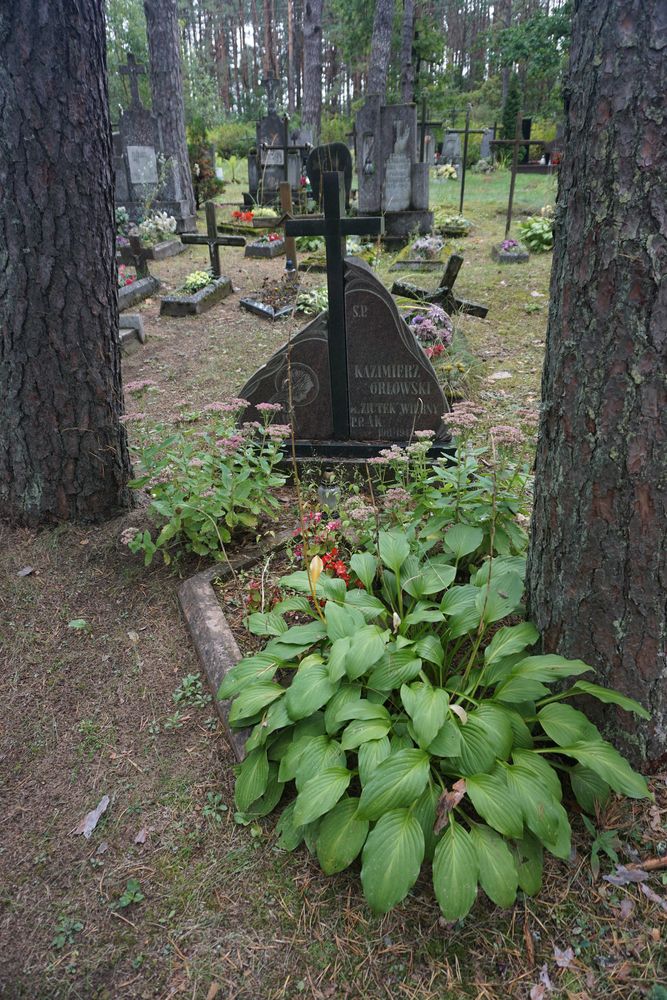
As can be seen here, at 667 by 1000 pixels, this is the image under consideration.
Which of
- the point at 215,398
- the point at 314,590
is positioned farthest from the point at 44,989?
the point at 215,398

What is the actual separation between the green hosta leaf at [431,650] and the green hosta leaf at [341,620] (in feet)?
0.77

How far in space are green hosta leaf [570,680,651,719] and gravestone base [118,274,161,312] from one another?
27.1ft

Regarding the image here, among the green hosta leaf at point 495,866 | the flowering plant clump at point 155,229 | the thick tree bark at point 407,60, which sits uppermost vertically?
the thick tree bark at point 407,60

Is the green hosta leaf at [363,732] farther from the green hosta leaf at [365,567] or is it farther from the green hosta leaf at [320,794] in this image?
the green hosta leaf at [365,567]

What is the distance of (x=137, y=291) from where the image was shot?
909 cm

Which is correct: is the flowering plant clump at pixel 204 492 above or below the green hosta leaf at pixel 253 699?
above

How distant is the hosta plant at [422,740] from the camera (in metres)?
1.73

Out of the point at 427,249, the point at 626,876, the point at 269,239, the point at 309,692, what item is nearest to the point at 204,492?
the point at 309,692

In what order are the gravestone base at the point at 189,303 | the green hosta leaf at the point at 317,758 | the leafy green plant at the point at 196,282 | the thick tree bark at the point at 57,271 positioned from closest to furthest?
the green hosta leaf at the point at 317,758
the thick tree bark at the point at 57,271
the gravestone base at the point at 189,303
the leafy green plant at the point at 196,282

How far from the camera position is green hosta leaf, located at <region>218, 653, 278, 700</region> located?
2.32 metres

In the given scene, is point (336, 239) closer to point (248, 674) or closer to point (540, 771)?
point (248, 674)

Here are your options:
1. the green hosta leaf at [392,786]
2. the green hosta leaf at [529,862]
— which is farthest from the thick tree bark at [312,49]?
the green hosta leaf at [529,862]

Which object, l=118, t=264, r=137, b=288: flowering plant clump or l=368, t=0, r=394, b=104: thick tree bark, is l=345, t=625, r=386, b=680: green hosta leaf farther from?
l=368, t=0, r=394, b=104: thick tree bark

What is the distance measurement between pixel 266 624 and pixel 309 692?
19.2 inches
